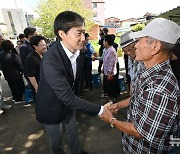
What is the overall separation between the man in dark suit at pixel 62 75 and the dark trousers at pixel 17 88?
356 centimetres

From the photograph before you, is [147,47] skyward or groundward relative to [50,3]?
groundward

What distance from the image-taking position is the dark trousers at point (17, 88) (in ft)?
17.5

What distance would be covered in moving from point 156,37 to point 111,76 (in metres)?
3.57

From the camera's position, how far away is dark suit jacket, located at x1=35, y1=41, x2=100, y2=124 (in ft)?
5.96

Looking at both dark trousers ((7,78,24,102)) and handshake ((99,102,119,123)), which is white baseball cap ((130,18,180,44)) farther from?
dark trousers ((7,78,24,102))

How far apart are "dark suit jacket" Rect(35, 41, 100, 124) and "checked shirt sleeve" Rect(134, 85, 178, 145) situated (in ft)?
2.73

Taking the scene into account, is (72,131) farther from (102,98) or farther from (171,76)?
(102,98)

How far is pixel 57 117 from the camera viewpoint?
7.22ft

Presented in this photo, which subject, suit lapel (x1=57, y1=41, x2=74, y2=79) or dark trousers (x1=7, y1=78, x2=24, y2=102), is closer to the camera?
suit lapel (x1=57, y1=41, x2=74, y2=79)

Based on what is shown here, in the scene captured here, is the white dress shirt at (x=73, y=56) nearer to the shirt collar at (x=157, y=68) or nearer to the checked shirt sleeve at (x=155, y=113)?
the checked shirt sleeve at (x=155, y=113)

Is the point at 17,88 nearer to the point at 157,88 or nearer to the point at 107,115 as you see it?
the point at 107,115

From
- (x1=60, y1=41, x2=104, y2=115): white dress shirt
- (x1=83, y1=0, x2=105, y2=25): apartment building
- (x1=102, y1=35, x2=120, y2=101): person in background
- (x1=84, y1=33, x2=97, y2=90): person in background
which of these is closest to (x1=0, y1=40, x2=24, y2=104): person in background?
(x1=84, y1=33, x2=97, y2=90): person in background

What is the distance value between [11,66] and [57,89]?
12.1 ft

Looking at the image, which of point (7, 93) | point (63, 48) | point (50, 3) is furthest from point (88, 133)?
point (50, 3)
